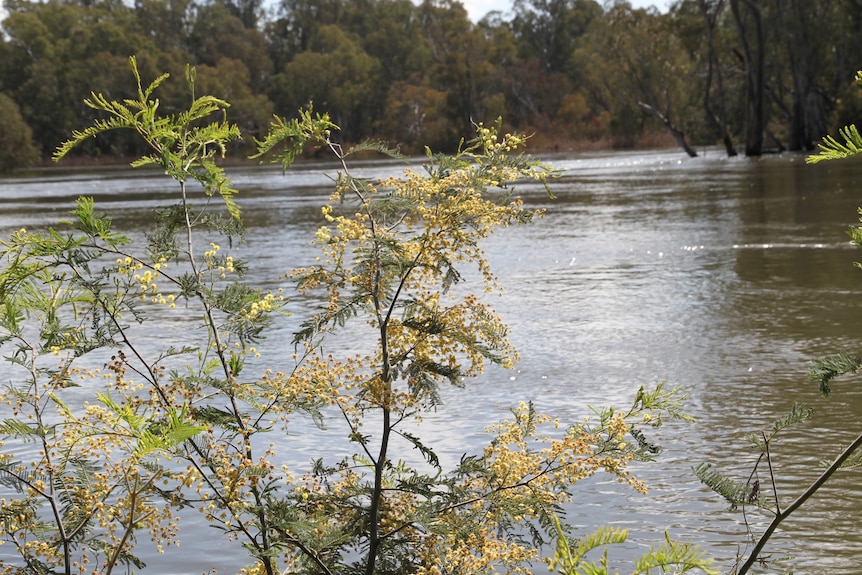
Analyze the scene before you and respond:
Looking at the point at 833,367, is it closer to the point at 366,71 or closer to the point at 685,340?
the point at 685,340

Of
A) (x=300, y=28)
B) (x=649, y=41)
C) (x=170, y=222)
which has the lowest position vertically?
(x=170, y=222)

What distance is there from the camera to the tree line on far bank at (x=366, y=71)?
3243 inches

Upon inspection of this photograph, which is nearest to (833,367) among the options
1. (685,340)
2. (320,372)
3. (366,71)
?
(320,372)

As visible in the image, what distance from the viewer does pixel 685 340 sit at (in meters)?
10.4

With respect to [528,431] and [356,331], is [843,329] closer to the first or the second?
[356,331]

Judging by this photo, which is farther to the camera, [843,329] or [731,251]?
[731,251]

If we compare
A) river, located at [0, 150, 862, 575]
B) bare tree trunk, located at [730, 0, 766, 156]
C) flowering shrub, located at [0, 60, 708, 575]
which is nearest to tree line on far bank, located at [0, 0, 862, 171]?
bare tree trunk, located at [730, 0, 766, 156]

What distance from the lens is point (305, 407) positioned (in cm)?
405

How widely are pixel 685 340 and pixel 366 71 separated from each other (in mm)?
102398

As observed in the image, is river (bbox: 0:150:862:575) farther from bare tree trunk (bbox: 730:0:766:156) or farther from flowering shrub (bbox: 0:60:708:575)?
bare tree trunk (bbox: 730:0:766:156)

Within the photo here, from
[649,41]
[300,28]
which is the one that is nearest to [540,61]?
[300,28]

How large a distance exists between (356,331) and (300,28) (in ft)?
407

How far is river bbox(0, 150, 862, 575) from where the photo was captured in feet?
19.7

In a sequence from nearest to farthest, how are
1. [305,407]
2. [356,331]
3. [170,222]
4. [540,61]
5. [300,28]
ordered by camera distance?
[305,407]
[170,222]
[356,331]
[540,61]
[300,28]
